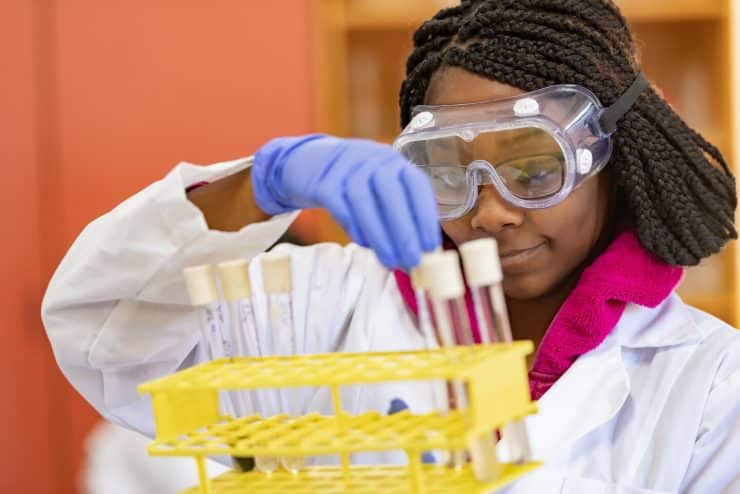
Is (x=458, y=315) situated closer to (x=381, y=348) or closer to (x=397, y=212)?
(x=397, y=212)

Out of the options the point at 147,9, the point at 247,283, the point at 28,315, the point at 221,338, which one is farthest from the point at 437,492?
the point at 147,9

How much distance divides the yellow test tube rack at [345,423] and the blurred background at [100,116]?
1526 millimetres

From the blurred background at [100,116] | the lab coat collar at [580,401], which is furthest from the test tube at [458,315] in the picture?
the blurred background at [100,116]

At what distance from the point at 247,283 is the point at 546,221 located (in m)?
0.51

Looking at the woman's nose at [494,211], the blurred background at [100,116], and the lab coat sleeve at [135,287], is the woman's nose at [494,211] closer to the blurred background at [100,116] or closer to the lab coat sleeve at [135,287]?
the lab coat sleeve at [135,287]

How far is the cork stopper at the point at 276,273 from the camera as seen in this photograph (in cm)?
88

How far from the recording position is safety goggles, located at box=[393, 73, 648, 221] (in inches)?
48.9

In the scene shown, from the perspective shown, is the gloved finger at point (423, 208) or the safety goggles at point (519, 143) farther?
the safety goggles at point (519, 143)

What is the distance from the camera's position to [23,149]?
8.04 feet

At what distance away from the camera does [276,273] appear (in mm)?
882

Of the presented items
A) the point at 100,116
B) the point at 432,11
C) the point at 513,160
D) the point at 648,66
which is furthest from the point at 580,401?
the point at 648,66

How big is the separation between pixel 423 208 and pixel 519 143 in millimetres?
404

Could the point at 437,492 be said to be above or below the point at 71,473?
above

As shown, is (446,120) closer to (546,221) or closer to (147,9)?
(546,221)
